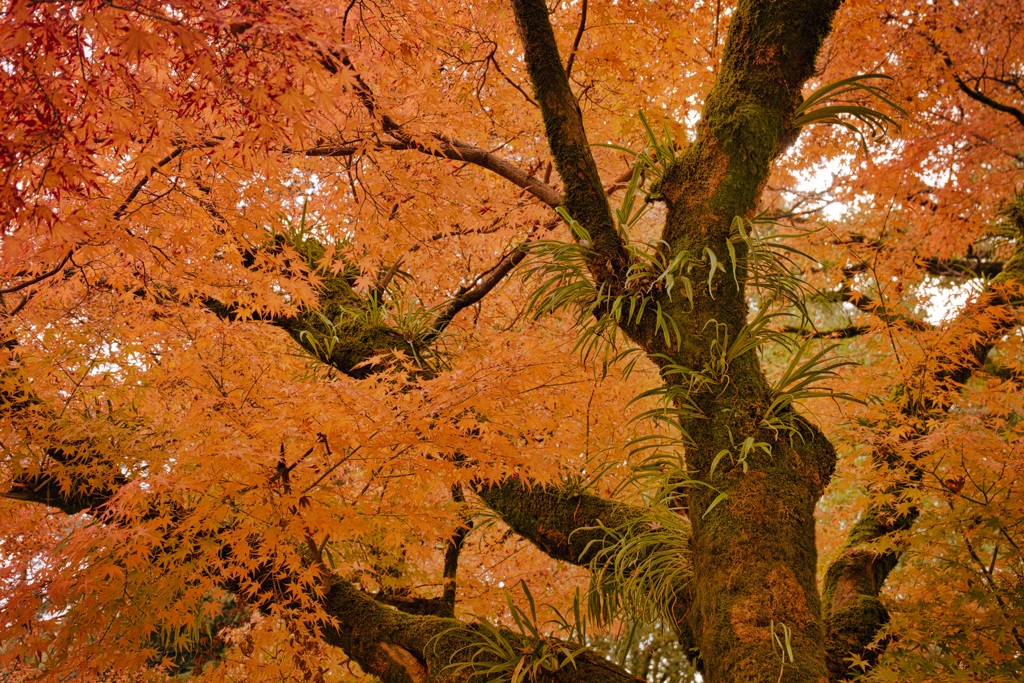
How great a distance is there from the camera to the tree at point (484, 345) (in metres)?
1.87

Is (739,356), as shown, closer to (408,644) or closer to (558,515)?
(558,515)

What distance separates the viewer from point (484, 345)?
4.21 meters

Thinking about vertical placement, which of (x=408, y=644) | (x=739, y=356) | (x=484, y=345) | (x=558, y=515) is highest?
(x=484, y=345)

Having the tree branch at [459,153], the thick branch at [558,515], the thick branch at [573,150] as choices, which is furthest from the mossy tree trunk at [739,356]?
the thick branch at [558,515]

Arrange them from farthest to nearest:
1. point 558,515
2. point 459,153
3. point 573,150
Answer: point 558,515 → point 459,153 → point 573,150

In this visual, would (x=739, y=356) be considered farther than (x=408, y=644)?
No

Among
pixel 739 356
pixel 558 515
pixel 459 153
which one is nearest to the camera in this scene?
pixel 739 356

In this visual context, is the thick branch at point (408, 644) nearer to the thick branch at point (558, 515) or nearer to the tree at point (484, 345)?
the tree at point (484, 345)

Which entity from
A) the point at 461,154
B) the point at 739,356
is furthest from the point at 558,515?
the point at 461,154

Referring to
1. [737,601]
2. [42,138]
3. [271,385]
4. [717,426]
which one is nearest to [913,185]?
[717,426]

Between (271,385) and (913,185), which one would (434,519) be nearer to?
(271,385)

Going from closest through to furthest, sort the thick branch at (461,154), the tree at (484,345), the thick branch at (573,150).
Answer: the tree at (484,345) → the thick branch at (573,150) → the thick branch at (461,154)

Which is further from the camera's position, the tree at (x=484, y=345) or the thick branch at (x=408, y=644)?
the thick branch at (x=408, y=644)

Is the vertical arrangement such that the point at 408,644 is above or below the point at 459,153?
below
